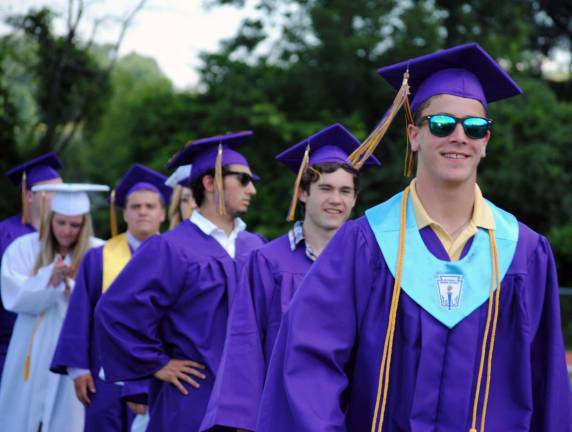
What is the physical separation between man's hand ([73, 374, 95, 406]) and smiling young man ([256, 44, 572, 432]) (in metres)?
4.16

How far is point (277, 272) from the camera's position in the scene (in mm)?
5219

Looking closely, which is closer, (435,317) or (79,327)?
(435,317)

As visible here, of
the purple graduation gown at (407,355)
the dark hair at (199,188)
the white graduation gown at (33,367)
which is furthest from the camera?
the white graduation gown at (33,367)

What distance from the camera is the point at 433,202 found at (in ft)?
11.4

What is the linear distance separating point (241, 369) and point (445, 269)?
1.62m

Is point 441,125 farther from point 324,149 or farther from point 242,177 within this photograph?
point 242,177

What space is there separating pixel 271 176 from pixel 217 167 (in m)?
14.8

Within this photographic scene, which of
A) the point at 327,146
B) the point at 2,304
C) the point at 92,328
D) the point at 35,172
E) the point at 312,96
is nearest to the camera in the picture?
the point at 327,146

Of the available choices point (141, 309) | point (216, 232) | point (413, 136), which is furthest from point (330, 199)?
point (413, 136)

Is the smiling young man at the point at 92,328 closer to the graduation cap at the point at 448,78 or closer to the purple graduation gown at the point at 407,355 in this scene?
the purple graduation gown at the point at 407,355

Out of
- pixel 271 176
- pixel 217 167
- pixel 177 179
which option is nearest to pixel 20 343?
pixel 177 179

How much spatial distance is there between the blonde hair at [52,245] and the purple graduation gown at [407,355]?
4.79 meters

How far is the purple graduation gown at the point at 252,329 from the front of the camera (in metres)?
4.61

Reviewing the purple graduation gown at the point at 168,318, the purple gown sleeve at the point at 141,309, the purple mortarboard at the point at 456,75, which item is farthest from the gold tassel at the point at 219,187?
the purple mortarboard at the point at 456,75
